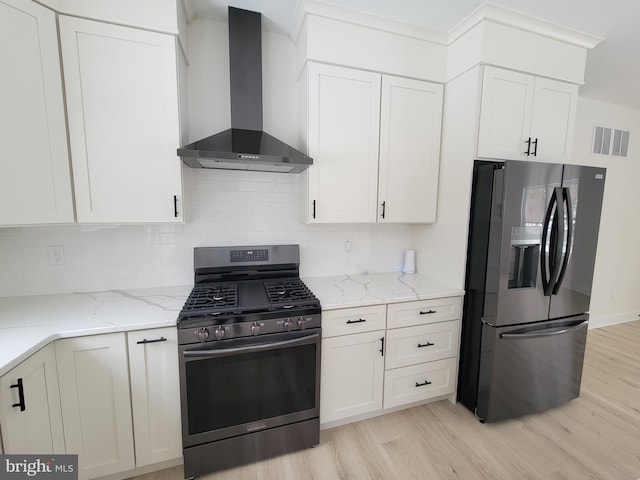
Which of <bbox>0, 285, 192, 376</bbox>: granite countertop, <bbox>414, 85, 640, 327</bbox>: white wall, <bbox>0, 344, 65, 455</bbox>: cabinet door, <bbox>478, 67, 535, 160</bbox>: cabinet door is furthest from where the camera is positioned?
<bbox>414, 85, 640, 327</bbox>: white wall

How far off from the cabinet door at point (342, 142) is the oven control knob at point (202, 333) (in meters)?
0.96

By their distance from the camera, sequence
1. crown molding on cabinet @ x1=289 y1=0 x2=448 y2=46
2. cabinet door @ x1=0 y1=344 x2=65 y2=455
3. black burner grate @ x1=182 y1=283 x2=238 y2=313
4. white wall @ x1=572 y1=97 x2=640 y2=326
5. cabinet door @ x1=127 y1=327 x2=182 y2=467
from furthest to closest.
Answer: white wall @ x1=572 y1=97 x2=640 y2=326
crown molding on cabinet @ x1=289 y1=0 x2=448 y2=46
black burner grate @ x1=182 y1=283 x2=238 y2=313
cabinet door @ x1=127 y1=327 x2=182 y2=467
cabinet door @ x1=0 y1=344 x2=65 y2=455

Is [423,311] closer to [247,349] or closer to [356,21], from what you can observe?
[247,349]

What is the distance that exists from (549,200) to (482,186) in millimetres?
429

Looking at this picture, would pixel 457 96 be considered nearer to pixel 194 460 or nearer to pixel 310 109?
pixel 310 109

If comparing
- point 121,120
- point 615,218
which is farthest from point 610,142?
point 121,120

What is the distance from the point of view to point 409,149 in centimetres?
213

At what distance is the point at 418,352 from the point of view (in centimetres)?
201

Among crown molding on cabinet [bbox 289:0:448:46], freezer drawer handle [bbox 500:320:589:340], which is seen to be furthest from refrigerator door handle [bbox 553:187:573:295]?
crown molding on cabinet [bbox 289:0:448:46]

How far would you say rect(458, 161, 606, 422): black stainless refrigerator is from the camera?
1805 mm

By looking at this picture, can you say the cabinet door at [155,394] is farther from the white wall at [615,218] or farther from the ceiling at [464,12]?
the white wall at [615,218]

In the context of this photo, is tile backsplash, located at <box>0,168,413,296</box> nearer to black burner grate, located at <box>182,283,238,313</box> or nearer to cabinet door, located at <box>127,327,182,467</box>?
black burner grate, located at <box>182,283,238,313</box>

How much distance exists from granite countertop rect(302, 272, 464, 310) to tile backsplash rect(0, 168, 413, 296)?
18 cm

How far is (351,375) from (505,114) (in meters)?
2.08
